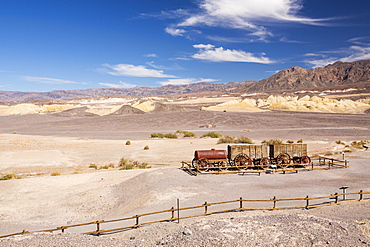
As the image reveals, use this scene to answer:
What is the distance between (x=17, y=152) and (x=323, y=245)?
33119mm

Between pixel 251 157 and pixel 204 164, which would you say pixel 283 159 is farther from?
pixel 204 164

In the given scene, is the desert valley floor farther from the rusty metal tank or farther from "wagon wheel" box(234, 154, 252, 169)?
the rusty metal tank

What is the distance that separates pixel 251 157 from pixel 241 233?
12.2m

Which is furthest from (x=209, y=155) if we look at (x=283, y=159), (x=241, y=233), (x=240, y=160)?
(x=241, y=233)

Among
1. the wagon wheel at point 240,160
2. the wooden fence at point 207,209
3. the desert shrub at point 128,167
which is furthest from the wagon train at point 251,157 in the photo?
the wooden fence at point 207,209

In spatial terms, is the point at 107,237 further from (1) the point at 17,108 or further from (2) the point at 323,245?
(1) the point at 17,108

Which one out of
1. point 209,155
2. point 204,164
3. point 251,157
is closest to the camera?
point 204,164

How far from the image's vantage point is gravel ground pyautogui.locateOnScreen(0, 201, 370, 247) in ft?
30.5

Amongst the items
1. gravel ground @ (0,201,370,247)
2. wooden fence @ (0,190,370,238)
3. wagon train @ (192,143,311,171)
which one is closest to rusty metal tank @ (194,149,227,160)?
wagon train @ (192,143,311,171)

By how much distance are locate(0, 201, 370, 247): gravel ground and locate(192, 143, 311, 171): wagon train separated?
350 inches

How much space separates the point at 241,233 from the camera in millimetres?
9930

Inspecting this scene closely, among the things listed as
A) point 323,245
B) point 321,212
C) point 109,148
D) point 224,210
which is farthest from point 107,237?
point 109,148

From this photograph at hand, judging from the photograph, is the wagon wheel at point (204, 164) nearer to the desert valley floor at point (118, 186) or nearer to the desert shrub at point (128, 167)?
the desert valley floor at point (118, 186)

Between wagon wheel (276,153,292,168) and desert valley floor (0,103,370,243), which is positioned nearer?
desert valley floor (0,103,370,243)
